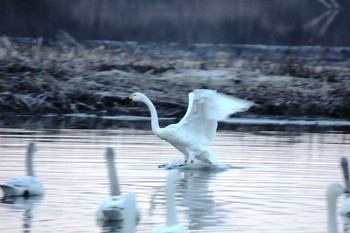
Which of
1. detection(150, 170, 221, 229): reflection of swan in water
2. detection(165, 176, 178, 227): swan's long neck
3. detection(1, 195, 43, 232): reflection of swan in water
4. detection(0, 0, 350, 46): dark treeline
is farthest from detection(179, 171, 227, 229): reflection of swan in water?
detection(0, 0, 350, 46): dark treeline

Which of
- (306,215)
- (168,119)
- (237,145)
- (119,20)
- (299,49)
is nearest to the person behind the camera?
(306,215)

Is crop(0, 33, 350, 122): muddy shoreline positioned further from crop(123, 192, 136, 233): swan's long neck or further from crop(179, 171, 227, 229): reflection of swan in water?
crop(123, 192, 136, 233): swan's long neck

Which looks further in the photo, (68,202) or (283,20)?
(283,20)

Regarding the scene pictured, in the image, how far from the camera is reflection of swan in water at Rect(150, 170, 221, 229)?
13.3 metres

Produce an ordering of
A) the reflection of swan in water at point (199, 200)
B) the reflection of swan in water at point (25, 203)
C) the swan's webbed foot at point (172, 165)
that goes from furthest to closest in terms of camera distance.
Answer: the swan's webbed foot at point (172, 165)
the reflection of swan in water at point (25, 203)
the reflection of swan in water at point (199, 200)

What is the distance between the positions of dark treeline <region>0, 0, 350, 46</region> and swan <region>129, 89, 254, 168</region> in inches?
565

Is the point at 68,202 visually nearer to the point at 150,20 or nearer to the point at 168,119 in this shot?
the point at 168,119

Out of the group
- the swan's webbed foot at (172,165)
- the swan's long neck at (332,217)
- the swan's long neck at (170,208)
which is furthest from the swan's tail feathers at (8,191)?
the swan's long neck at (332,217)

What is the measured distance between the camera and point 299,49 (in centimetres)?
3247

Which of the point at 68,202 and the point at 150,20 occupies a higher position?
the point at 150,20

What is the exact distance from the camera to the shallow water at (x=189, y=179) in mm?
13109

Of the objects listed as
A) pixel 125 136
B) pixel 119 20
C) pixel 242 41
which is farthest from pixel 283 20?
pixel 125 136

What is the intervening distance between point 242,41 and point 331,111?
8295 millimetres

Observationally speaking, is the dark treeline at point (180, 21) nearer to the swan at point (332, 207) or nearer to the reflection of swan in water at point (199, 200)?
the reflection of swan in water at point (199, 200)
